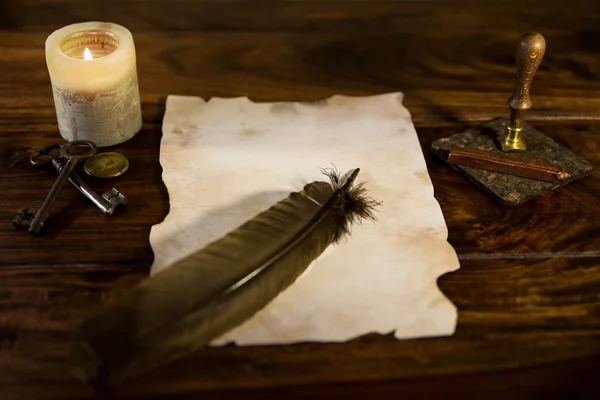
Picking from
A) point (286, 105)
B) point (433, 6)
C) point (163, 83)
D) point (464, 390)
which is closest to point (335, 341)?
point (464, 390)

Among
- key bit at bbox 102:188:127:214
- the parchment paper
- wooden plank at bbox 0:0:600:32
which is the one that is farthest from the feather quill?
wooden plank at bbox 0:0:600:32

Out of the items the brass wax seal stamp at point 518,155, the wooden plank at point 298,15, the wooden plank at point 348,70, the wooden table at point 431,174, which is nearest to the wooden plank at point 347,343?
the wooden table at point 431,174

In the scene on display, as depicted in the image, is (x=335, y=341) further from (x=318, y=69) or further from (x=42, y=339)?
(x=318, y=69)

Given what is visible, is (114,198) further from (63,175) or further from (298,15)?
(298,15)

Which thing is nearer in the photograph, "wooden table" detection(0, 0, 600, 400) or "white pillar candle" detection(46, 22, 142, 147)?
"wooden table" detection(0, 0, 600, 400)

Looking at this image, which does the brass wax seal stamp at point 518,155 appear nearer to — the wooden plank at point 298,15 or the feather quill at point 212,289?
the feather quill at point 212,289

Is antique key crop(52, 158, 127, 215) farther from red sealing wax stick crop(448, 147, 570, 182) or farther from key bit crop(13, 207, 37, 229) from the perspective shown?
red sealing wax stick crop(448, 147, 570, 182)
